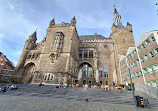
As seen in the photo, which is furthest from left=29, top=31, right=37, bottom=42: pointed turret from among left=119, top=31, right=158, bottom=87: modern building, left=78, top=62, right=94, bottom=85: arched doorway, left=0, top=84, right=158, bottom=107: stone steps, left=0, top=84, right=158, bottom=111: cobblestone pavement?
left=119, top=31, right=158, bottom=87: modern building

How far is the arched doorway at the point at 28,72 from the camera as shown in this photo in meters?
27.2

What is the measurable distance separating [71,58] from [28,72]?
16781 mm

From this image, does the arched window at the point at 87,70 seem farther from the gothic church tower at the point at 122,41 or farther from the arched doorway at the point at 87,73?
the gothic church tower at the point at 122,41

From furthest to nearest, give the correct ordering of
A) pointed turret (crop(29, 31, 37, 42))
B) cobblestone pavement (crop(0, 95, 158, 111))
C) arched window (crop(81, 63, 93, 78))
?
pointed turret (crop(29, 31, 37, 42)), arched window (crop(81, 63, 93, 78)), cobblestone pavement (crop(0, 95, 158, 111))

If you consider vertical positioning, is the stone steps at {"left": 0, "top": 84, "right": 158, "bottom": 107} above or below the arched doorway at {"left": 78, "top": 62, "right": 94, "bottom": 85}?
below

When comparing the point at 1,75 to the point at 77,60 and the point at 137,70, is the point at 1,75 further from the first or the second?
the point at 137,70

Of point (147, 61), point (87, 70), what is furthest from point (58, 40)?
point (147, 61)

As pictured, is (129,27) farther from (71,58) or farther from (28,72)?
(28,72)

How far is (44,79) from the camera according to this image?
1895 cm

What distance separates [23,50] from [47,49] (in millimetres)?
13784

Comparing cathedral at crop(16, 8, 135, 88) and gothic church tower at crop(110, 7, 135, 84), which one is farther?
gothic church tower at crop(110, 7, 135, 84)

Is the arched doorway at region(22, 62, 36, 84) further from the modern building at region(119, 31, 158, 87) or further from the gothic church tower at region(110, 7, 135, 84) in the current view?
the modern building at region(119, 31, 158, 87)

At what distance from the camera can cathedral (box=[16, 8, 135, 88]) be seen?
20.1m

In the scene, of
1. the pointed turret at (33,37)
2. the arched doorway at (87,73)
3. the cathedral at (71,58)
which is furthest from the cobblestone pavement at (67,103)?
the pointed turret at (33,37)
